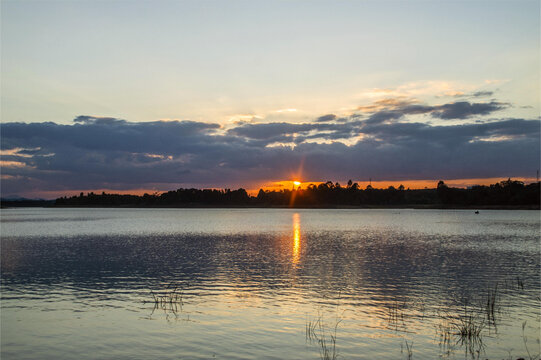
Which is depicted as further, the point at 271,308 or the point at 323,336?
the point at 271,308

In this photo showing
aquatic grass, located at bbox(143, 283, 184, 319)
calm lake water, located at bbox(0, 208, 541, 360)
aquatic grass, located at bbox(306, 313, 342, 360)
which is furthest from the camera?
aquatic grass, located at bbox(143, 283, 184, 319)

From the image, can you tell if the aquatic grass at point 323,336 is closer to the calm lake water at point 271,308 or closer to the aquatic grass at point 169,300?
the calm lake water at point 271,308

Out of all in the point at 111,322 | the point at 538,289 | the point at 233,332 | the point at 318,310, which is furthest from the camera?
the point at 538,289

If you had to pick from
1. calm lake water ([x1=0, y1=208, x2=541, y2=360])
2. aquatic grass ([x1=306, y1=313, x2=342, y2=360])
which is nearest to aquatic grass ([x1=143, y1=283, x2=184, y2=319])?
calm lake water ([x1=0, y1=208, x2=541, y2=360])

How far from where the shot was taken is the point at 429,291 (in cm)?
3073

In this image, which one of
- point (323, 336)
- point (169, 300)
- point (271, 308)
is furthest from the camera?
point (169, 300)

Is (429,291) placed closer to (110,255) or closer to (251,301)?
(251,301)

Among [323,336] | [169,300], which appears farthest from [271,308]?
[169,300]

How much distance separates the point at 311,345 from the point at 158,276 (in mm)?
22128

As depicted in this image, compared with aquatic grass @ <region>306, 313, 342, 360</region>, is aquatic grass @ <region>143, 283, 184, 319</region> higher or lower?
lower

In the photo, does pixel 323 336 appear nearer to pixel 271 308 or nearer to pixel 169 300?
pixel 271 308

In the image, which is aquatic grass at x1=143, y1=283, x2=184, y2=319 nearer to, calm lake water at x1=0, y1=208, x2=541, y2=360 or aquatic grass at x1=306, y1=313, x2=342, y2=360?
calm lake water at x1=0, y1=208, x2=541, y2=360

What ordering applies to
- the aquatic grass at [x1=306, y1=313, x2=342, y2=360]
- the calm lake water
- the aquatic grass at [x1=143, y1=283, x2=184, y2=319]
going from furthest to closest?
the aquatic grass at [x1=143, y1=283, x2=184, y2=319] < the calm lake water < the aquatic grass at [x1=306, y1=313, x2=342, y2=360]

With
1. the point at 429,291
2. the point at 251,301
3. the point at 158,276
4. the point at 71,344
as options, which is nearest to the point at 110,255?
the point at 158,276
